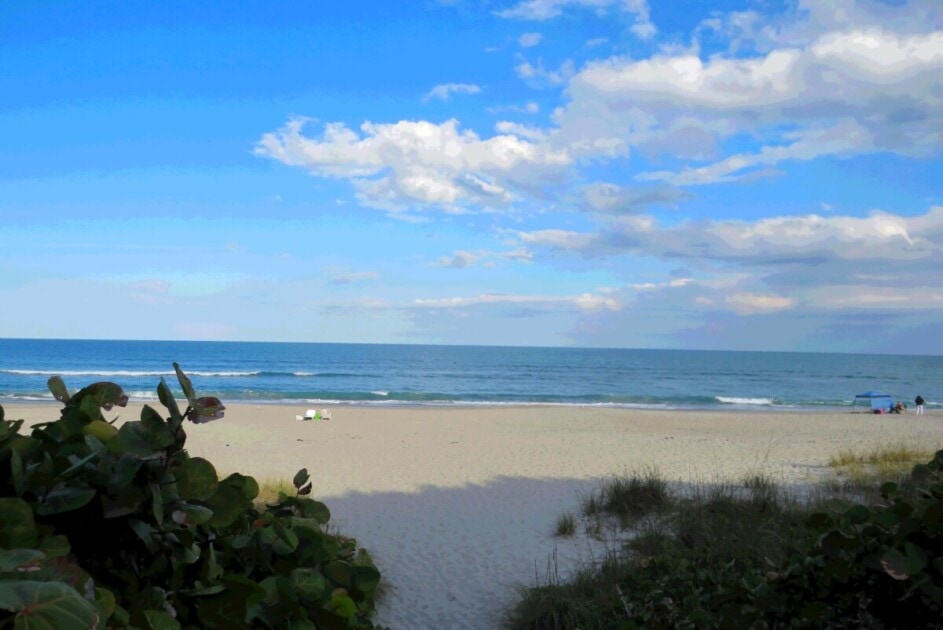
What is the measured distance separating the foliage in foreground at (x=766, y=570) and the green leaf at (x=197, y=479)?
1.54m

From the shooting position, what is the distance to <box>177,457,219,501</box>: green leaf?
4.30ft

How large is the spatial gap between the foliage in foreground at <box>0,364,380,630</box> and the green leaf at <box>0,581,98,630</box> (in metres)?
0.12

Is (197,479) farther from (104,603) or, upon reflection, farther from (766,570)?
(766,570)

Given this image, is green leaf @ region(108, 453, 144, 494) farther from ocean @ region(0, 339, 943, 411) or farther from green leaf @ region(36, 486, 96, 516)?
ocean @ region(0, 339, 943, 411)

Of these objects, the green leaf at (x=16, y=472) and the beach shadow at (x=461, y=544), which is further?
the beach shadow at (x=461, y=544)

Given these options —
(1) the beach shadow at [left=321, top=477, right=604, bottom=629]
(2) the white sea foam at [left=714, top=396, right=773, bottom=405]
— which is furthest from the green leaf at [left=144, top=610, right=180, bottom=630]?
(2) the white sea foam at [left=714, top=396, right=773, bottom=405]

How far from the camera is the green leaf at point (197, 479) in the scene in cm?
131

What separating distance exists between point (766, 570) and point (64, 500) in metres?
2.89

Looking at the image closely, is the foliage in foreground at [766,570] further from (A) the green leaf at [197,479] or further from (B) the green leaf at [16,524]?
(B) the green leaf at [16,524]

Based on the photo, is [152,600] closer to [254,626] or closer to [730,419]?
[254,626]

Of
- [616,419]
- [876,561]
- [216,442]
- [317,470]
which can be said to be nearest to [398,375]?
[616,419]

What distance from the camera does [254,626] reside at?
1.43 m

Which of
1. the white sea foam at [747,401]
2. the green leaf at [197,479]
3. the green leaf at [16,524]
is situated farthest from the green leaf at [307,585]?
the white sea foam at [747,401]

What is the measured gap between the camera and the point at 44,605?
2.73 ft
